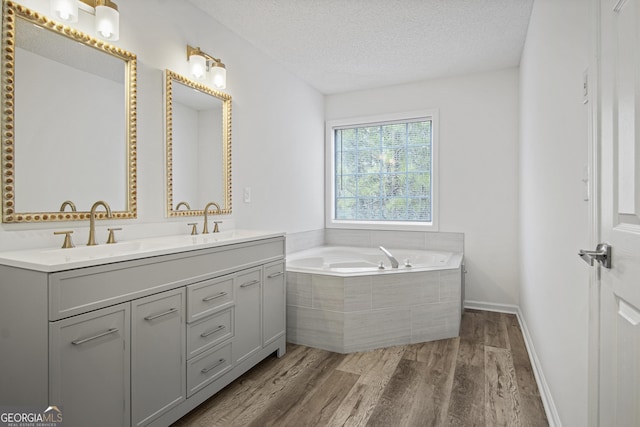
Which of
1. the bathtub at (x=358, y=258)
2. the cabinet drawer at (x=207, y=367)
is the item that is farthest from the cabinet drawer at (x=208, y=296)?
the bathtub at (x=358, y=258)

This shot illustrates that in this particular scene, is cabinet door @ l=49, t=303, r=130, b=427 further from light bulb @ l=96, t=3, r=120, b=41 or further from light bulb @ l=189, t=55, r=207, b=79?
light bulb @ l=189, t=55, r=207, b=79

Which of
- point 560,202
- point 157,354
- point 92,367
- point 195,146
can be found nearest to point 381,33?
point 195,146

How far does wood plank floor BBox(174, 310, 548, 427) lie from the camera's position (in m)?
1.76

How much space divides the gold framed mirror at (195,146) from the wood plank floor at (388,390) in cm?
119

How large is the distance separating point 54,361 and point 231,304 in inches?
34.8

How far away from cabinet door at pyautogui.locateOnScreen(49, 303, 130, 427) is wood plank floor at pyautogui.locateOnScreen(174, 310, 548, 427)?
1.56ft

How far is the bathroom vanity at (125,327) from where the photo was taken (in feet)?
3.94

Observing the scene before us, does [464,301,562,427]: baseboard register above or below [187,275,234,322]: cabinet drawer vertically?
below

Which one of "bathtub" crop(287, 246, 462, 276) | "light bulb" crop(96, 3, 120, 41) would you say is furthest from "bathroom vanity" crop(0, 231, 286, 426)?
"bathtub" crop(287, 246, 462, 276)

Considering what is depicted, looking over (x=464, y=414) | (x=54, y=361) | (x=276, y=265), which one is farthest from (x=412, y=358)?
(x=54, y=361)

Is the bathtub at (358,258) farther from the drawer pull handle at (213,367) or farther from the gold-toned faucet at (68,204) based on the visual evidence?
the gold-toned faucet at (68,204)

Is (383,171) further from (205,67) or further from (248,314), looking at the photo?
(248,314)

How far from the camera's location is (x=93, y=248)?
164 centimetres

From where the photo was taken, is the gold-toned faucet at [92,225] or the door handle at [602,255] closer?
the door handle at [602,255]
